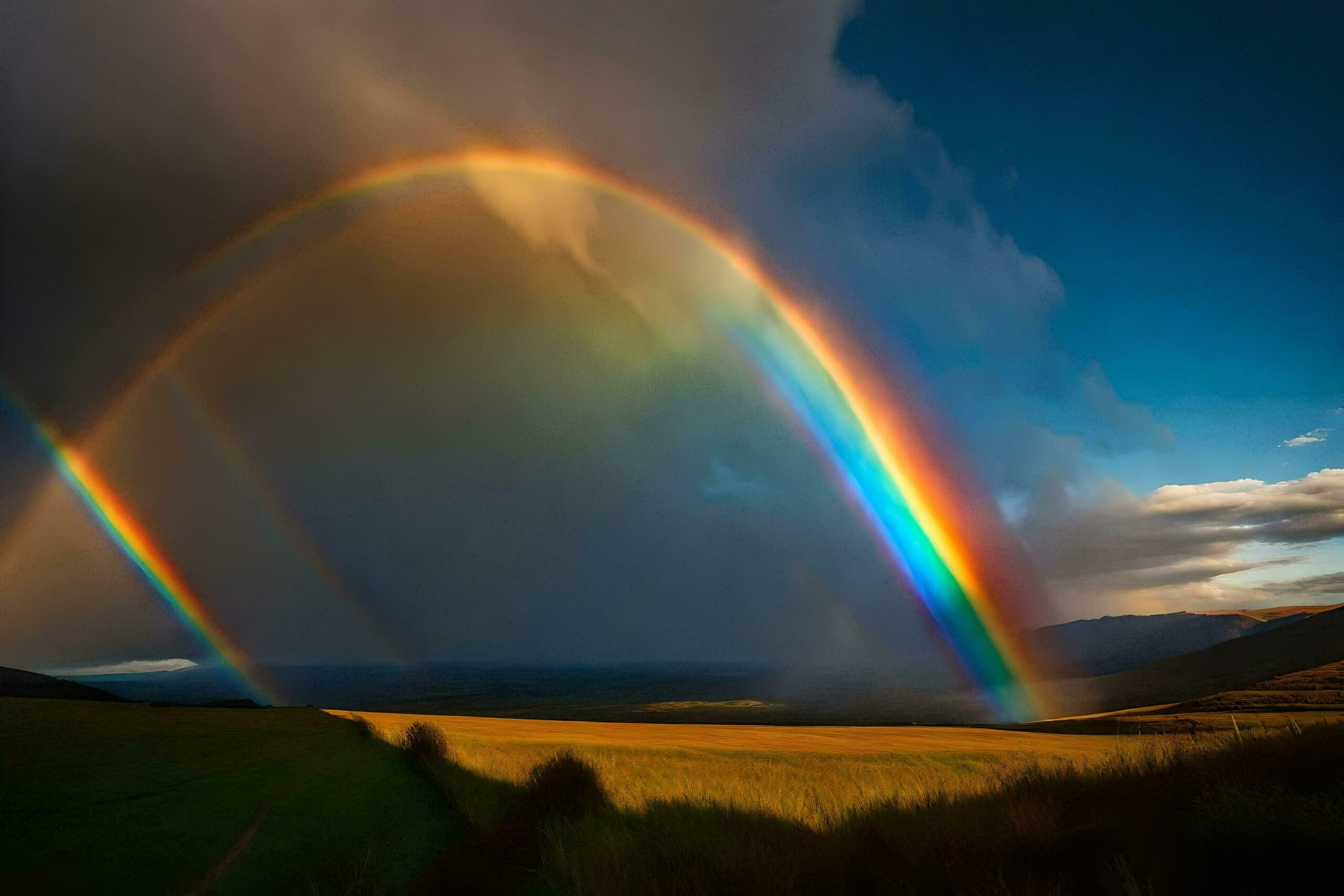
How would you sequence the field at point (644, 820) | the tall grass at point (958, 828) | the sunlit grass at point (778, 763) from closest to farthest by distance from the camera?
the tall grass at point (958, 828), the field at point (644, 820), the sunlit grass at point (778, 763)

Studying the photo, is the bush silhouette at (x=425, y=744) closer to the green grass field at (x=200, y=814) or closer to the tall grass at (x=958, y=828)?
the green grass field at (x=200, y=814)

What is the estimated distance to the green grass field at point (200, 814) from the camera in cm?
757

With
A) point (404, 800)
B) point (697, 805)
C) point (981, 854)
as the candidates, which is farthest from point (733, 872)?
point (404, 800)

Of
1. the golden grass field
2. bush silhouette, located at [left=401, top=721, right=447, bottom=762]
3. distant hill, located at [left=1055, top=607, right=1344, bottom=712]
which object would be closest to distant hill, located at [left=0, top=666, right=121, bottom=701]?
the golden grass field

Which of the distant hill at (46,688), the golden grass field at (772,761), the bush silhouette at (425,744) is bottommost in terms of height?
the golden grass field at (772,761)

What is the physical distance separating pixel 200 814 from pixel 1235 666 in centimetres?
12214

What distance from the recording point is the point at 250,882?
758 cm

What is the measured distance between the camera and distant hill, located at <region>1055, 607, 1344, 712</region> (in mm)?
76562

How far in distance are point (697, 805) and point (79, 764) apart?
1121 cm

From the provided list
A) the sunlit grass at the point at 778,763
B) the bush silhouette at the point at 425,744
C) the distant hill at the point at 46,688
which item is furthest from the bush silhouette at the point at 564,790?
the distant hill at the point at 46,688

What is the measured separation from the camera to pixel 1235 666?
92.5 m

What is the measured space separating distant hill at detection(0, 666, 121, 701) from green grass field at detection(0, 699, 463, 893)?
19.9 metres

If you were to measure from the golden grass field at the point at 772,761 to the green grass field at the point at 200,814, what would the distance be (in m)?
1.73

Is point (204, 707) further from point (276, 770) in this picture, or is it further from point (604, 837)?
point (604, 837)
